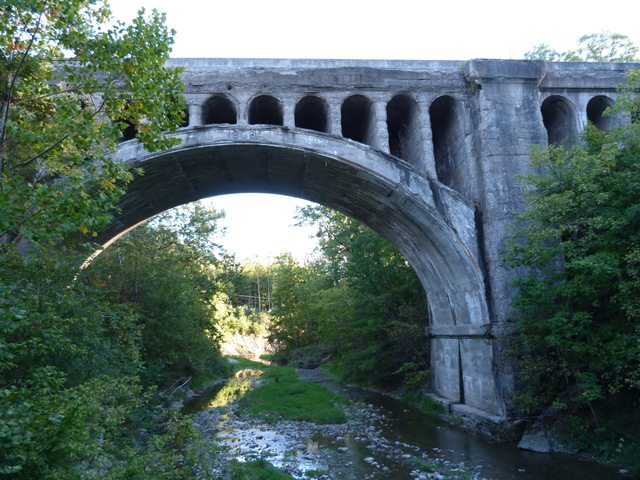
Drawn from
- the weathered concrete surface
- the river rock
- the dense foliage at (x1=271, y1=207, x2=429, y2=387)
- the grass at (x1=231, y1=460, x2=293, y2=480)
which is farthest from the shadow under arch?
the grass at (x1=231, y1=460, x2=293, y2=480)

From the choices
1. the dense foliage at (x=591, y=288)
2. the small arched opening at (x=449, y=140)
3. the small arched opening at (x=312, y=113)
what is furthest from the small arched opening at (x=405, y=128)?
the dense foliage at (x=591, y=288)

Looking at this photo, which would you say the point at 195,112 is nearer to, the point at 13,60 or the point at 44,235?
the point at 13,60

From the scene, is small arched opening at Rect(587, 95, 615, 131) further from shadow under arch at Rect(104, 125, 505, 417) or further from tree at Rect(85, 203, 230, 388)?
tree at Rect(85, 203, 230, 388)

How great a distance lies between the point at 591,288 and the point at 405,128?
7.35 m

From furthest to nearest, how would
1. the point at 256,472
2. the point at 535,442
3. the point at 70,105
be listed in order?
the point at 535,442, the point at 256,472, the point at 70,105

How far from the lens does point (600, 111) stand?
12680 mm

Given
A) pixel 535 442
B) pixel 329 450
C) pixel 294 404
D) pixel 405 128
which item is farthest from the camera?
pixel 294 404

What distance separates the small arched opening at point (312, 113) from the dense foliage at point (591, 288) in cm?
590

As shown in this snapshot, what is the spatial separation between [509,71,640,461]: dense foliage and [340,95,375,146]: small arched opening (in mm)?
4731

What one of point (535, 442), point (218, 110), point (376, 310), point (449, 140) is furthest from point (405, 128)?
point (535, 442)

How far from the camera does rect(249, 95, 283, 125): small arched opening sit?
1217cm

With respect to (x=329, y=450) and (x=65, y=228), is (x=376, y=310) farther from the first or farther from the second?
(x=65, y=228)

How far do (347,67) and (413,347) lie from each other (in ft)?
34.0

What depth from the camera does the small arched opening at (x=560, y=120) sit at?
11922mm
